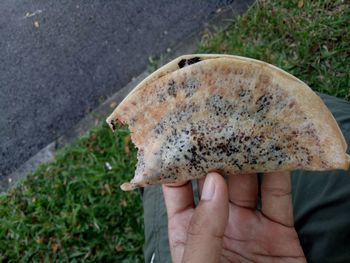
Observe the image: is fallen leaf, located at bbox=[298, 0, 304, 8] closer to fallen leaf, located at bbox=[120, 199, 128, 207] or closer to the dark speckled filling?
fallen leaf, located at bbox=[120, 199, 128, 207]

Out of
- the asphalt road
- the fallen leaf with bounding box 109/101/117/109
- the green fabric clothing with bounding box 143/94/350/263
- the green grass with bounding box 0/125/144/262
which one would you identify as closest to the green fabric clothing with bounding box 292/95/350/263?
the green fabric clothing with bounding box 143/94/350/263

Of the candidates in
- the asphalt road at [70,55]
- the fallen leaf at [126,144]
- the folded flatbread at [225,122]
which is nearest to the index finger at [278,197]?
the folded flatbread at [225,122]

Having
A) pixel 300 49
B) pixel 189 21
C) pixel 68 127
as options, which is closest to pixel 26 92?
pixel 68 127

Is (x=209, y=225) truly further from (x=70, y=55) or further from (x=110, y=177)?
(x=70, y=55)

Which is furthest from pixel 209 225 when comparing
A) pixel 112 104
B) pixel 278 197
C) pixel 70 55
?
pixel 70 55

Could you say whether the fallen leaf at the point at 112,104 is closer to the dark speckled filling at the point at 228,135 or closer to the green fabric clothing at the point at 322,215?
the green fabric clothing at the point at 322,215

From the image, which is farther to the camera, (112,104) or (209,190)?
(112,104)
